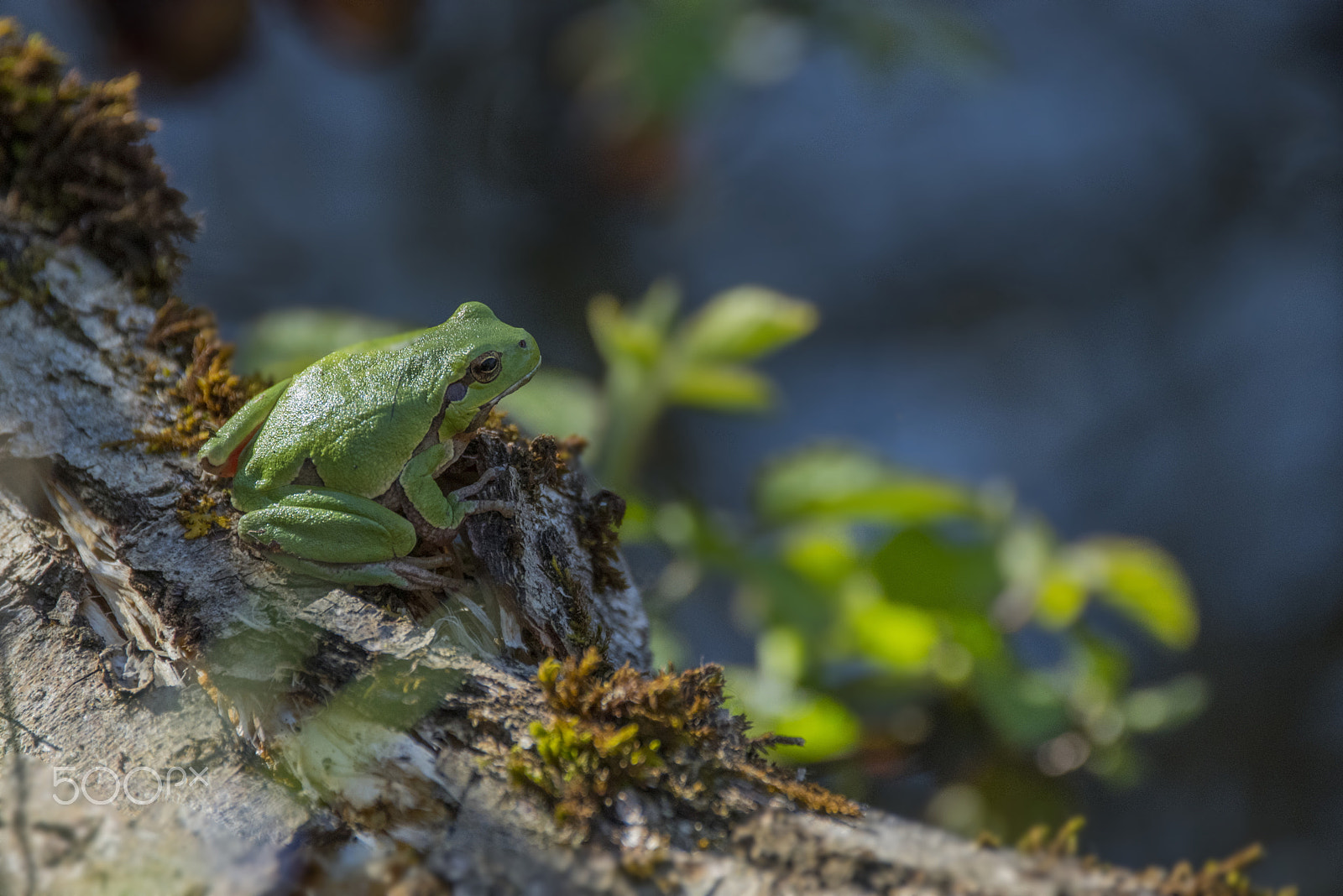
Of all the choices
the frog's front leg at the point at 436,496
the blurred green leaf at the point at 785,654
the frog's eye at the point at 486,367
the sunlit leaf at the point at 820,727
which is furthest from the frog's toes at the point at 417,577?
the blurred green leaf at the point at 785,654

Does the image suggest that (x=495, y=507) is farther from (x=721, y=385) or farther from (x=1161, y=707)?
(x=1161, y=707)

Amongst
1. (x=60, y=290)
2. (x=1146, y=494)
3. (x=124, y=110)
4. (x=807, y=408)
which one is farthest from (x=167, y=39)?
(x=1146, y=494)

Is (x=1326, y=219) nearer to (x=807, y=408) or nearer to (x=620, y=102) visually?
(x=807, y=408)

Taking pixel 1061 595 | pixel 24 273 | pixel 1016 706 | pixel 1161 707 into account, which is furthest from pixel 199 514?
pixel 1161 707

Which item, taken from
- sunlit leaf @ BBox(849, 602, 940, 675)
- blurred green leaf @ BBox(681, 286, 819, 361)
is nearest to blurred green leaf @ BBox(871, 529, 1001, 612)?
sunlit leaf @ BBox(849, 602, 940, 675)

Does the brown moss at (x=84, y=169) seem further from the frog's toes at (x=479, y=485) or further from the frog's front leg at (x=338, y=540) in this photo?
the frog's toes at (x=479, y=485)

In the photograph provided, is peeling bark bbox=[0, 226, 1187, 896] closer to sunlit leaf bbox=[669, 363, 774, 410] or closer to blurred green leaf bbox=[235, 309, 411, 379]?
blurred green leaf bbox=[235, 309, 411, 379]
